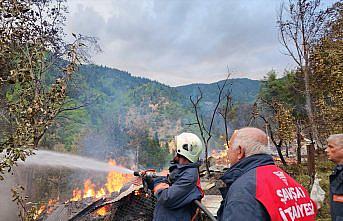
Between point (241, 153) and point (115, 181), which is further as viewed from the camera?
point (115, 181)

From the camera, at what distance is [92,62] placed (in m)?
12.5

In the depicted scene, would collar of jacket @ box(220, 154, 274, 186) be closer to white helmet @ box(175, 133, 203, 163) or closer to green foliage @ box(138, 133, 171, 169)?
white helmet @ box(175, 133, 203, 163)

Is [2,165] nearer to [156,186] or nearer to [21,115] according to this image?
[21,115]

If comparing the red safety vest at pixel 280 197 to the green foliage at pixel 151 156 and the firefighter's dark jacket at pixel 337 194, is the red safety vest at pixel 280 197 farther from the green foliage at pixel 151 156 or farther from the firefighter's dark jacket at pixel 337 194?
the green foliage at pixel 151 156

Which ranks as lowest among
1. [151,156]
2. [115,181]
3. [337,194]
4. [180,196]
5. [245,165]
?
[115,181]

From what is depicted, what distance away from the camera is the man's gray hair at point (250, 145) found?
6.83ft

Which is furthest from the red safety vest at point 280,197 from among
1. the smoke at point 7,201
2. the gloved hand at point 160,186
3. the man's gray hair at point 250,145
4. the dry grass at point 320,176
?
the smoke at point 7,201

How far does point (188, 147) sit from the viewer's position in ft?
10.5

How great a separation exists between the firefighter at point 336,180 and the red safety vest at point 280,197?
6.82 feet

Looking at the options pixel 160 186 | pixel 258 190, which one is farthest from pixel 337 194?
pixel 258 190

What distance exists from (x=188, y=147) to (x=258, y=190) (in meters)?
1.46

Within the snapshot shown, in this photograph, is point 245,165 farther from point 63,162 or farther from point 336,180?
point 63,162

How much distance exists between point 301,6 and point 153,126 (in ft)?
102

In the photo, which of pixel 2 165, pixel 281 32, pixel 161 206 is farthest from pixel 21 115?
pixel 281 32
